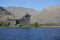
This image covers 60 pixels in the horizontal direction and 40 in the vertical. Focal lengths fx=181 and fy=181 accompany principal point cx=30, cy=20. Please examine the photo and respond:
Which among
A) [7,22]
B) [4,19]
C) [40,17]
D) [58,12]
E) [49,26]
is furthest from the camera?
[58,12]

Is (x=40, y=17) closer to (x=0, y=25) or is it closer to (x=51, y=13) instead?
(x=51, y=13)

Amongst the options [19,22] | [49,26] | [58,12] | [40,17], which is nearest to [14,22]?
[19,22]

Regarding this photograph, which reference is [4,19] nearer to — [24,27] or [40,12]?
[24,27]

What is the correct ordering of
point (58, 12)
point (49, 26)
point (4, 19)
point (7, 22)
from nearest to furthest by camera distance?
1. point (7, 22)
2. point (4, 19)
3. point (49, 26)
4. point (58, 12)

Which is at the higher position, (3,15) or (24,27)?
(3,15)

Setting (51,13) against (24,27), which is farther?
(51,13)

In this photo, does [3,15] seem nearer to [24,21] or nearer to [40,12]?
[24,21]

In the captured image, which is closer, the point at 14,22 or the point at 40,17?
the point at 14,22

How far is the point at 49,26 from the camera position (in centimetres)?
5062

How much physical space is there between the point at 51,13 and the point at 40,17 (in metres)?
9.01

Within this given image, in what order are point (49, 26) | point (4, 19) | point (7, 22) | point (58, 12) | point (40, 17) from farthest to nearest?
point (58, 12) → point (40, 17) → point (49, 26) → point (4, 19) → point (7, 22)

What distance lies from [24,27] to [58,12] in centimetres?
3130

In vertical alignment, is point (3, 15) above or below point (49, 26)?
above

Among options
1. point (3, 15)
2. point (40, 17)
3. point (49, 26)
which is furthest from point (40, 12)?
point (3, 15)
